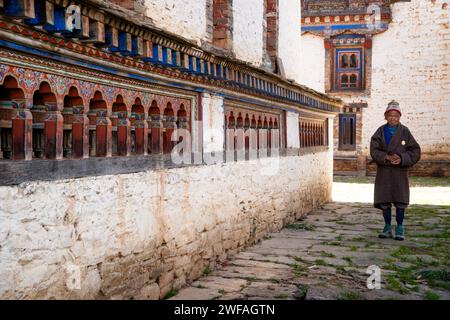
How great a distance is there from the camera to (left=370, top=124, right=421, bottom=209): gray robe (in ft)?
22.4

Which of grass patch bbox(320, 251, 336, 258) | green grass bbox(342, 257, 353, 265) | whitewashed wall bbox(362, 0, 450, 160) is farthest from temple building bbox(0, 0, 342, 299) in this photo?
whitewashed wall bbox(362, 0, 450, 160)

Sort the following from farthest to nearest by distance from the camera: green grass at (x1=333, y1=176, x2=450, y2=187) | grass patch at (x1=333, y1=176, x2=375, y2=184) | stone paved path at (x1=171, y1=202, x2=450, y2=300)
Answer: grass patch at (x1=333, y1=176, x2=375, y2=184) < green grass at (x1=333, y1=176, x2=450, y2=187) < stone paved path at (x1=171, y1=202, x2=450, y2=300)

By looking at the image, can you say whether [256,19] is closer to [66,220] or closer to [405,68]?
[66,220]

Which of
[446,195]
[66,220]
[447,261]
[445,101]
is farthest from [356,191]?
[66,220]

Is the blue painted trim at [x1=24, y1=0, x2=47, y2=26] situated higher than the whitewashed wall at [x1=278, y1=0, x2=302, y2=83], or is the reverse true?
the whitewashed wall at [x1=278, y1=0, x2=302, y2=83]

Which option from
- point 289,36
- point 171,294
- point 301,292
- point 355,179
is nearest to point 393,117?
point 289,36

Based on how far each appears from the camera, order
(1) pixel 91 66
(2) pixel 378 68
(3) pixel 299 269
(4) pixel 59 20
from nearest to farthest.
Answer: (4) pixel 59 20, (1) pixel 91 66, (3) pixel 299 269, (2) pixel 378 68

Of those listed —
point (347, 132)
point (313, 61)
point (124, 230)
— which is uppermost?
point (313, 61)

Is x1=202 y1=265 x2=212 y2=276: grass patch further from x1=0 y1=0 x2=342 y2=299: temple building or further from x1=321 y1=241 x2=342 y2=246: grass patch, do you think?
x1=321 y1=241 x2=342 y2=246: grass patch

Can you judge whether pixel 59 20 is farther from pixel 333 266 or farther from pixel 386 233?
pixel 386 233

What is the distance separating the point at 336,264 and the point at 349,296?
121 centimetres

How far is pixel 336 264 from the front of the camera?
5566 millimetres

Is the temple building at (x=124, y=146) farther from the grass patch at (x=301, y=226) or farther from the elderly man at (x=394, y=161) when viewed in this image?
the elderly man at (x=394, y=161)
